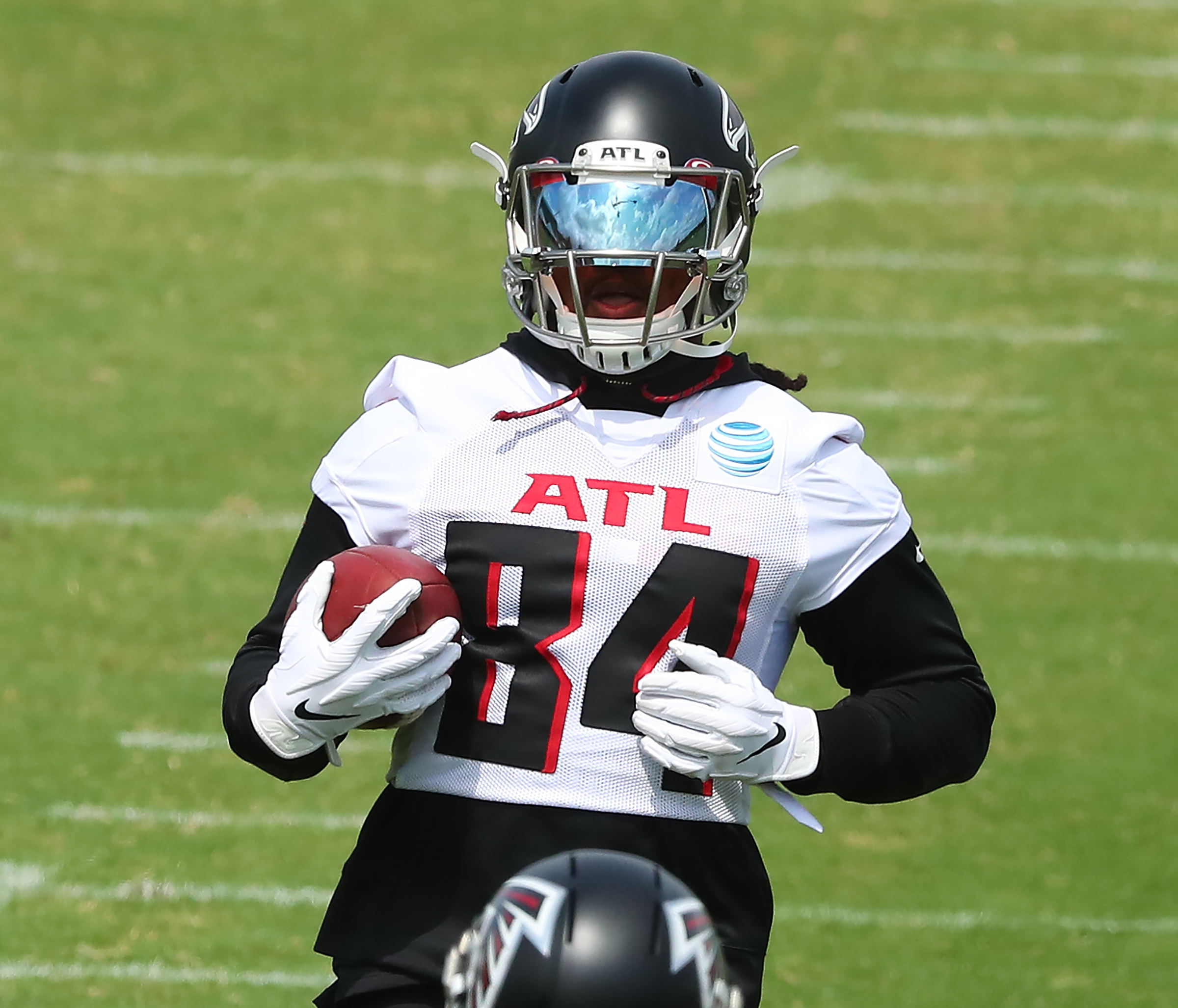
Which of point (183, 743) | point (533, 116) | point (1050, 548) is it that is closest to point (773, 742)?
point (533, 116)

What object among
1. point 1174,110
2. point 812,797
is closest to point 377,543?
point 812,797

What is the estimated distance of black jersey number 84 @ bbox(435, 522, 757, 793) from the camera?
2.43 metres

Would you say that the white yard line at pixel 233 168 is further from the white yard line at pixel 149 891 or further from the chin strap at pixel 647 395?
the chin strap at pixel 647 395

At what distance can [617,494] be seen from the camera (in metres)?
2.48

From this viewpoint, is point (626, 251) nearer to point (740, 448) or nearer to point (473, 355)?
point (740, 448)

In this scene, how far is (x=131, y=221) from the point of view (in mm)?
7773

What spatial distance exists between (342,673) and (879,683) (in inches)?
27.0

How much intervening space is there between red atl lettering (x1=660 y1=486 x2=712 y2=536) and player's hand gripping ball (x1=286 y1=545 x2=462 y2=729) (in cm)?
28

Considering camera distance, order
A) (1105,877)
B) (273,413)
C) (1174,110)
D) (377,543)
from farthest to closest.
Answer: (1174,110)
(273,413)
(1105,877)
(377,543)

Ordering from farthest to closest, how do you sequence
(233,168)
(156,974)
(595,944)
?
1. (233,168)
2. (156,974)
3. (595,944)

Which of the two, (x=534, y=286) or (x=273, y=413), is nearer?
(x=534, y=286)

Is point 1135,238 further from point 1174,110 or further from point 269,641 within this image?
point 269,641

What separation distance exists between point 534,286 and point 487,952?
1068mm

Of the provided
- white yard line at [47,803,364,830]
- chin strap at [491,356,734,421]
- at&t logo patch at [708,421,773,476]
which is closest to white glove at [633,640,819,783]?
at&t logo patch at [708,421,773,476]
